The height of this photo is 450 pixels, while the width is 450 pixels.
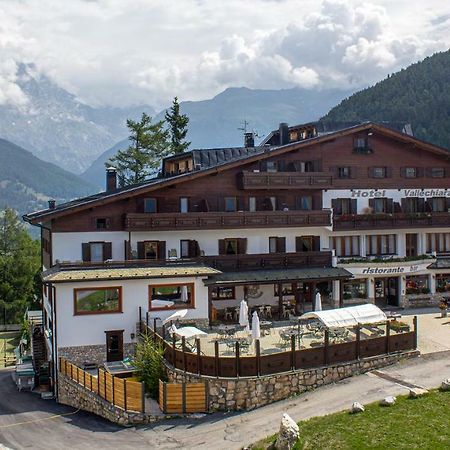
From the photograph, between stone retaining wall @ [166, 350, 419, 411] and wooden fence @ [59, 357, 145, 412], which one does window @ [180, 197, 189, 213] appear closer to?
wooden fence @ [59, 357, 145, 412]

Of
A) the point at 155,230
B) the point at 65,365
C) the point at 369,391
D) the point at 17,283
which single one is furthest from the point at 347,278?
the point at 17,283

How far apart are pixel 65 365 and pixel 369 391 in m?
14.1

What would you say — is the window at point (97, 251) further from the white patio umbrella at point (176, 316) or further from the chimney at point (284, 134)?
the chimney at point (284, 134)

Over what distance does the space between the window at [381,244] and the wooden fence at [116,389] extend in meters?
Result: 21.1

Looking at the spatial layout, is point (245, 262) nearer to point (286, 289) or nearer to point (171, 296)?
point (286, 289)

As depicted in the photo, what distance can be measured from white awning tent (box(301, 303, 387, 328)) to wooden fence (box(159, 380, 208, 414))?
580cm

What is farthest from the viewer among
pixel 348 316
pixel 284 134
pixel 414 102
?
pixel 414 102

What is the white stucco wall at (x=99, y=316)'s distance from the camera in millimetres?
31172

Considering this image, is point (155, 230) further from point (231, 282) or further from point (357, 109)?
point (357, 109)

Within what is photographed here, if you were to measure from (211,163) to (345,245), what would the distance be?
1106cm

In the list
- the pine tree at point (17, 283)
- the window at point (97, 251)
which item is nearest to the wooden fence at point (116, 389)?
the window at point (97, 251)

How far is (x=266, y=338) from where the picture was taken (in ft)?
99.8

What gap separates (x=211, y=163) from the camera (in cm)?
4600

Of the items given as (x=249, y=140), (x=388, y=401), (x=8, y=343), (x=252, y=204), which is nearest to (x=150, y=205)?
(x=252, y=204)
